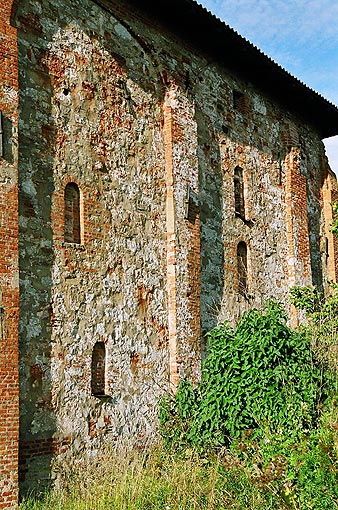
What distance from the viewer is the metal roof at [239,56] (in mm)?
13344

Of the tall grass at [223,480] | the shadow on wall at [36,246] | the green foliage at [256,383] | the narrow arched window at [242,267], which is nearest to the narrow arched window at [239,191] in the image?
the narrow arched window at [242,267]

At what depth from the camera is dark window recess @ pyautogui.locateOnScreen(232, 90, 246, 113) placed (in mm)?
15641

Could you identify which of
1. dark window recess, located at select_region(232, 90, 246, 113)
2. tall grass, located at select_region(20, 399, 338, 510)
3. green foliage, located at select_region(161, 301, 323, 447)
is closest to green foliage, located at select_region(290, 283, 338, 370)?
green foliage, located at select_region(161, 301, 323, 447)

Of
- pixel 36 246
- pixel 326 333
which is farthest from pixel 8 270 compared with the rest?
pixel 326 333

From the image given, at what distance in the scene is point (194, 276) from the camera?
13070mm

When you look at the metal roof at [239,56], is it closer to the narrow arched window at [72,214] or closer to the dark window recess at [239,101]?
the dark window recess at [239,101]

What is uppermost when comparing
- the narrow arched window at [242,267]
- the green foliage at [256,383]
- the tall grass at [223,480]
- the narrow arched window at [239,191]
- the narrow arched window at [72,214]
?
the narrow arched window at [239,191]

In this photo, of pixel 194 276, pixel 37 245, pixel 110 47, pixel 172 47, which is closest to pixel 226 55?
pixel 172 47

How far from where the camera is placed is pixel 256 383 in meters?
10.4

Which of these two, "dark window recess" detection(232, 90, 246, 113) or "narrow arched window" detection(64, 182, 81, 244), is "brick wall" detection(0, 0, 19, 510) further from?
"dark window recess" detection(232, 90, 246, 113)

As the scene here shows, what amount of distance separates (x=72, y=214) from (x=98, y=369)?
7.72 feet

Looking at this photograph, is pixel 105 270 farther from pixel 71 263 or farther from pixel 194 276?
pixel 194 276

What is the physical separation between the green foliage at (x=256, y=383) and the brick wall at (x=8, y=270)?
2.93 metres

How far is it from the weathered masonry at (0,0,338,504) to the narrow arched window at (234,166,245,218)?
56 mm
